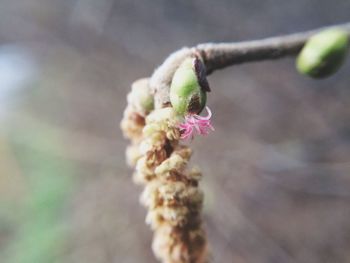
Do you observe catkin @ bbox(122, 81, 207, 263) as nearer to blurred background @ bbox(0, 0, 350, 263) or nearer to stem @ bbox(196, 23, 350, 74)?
stem @ bbox(196, 23, 350, 74)

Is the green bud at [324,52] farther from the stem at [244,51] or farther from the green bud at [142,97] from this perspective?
the green bud at [142,97]

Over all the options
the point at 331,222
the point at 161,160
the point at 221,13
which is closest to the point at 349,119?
the point at 331,222

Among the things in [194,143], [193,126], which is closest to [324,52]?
[193,126]

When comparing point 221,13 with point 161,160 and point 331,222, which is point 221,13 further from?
point 161,160

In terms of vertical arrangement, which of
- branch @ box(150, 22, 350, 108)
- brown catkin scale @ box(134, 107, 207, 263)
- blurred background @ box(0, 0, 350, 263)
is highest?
blurred background @ box(0, 0, 350, 263)

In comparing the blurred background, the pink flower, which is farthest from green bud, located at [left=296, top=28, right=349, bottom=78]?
the blurred background

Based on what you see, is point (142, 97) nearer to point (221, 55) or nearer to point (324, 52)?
point (221, 55)
